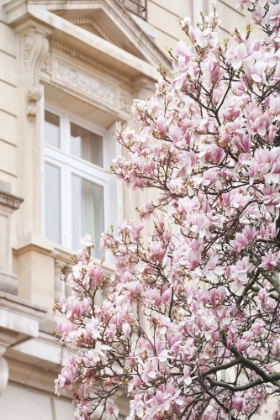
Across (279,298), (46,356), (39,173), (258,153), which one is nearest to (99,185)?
(39,173)

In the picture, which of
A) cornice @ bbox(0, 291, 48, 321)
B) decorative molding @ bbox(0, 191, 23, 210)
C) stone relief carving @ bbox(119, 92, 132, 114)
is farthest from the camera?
stone relief carving @ bbox(119, 92, 132, 114)

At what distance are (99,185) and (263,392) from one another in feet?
16.1

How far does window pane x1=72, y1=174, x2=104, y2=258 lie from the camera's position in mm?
15234

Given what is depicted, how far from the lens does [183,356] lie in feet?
31.7

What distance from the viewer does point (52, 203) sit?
14.9 meters

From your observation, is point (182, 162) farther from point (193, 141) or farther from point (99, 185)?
point (99, 185)

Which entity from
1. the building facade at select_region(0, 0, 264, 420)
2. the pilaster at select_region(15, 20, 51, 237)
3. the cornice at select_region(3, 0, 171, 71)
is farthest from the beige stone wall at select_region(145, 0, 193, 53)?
the pilaster at select_region(15, 20, 51, 237)

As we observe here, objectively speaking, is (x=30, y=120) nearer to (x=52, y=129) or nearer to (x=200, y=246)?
(x=52, y=129)

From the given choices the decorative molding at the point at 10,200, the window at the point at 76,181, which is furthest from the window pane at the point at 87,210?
the decorative molding at the point at 10,200

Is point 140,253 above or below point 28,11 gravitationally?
below

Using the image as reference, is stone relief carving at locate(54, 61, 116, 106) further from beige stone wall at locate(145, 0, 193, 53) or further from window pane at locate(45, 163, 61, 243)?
beige stone wall at locate(145, 0, 193, 53)

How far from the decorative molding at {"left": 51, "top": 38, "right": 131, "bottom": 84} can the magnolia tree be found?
4437 millimetres

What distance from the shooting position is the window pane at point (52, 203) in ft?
48.4

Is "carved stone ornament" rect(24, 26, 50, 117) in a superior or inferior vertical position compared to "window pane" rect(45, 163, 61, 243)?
superior
